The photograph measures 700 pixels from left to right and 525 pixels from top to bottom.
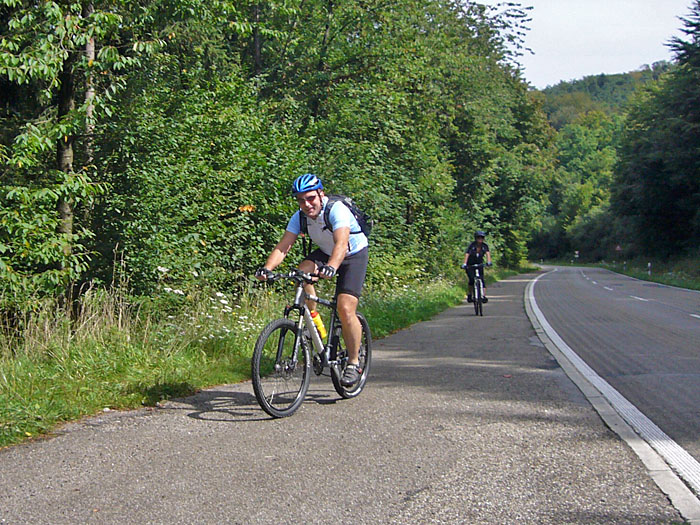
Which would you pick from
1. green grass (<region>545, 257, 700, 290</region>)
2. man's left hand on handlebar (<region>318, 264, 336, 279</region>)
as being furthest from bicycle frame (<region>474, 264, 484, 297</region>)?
green grass (<region>545, 257, 700, 290</region>)

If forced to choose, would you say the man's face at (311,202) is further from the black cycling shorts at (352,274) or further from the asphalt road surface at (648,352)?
the asphalt road surface at (648,352)

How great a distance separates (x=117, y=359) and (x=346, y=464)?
11.4ft

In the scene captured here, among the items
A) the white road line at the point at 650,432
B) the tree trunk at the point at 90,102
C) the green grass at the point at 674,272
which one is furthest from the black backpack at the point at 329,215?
the green grass at the point at 674,272

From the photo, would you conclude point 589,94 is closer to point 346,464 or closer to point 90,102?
point 90,102

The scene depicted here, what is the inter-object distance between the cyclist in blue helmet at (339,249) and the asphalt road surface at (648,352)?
2.50m

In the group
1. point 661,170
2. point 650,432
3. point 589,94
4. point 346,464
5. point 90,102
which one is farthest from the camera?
point 589,94

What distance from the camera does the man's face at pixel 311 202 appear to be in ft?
19.6

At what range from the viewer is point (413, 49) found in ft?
70.8

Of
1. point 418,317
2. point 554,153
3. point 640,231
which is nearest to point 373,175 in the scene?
point 418,317

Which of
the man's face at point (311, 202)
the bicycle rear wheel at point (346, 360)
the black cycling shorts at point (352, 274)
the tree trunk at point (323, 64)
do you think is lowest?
the bicycle rear wheel at point (346, 360)

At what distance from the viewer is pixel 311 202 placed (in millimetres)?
6027

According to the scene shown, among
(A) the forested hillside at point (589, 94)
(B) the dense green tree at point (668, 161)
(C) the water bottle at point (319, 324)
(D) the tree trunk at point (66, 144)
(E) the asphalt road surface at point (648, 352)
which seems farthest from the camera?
(A) the forested hillside at point (589, 94)

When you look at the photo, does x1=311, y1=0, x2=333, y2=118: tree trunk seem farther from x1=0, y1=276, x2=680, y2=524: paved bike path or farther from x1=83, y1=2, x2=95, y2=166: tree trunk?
x1=0, y1=276, x2=680, y2=524: paved bike path

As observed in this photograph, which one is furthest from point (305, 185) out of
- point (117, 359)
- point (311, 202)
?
point (117, 359)
